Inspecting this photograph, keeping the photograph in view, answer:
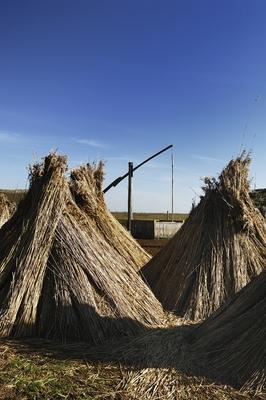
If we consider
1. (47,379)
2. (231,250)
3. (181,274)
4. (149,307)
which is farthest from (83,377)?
(231,250)

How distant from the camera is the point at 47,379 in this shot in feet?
12.9

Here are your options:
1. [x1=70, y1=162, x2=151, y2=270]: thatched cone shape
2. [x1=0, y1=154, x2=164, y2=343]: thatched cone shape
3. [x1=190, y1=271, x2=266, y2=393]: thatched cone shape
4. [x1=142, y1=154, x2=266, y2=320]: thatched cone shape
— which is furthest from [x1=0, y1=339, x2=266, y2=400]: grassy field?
[x1=70, y1=162, x2=151, y2=270]: thatched cone shape

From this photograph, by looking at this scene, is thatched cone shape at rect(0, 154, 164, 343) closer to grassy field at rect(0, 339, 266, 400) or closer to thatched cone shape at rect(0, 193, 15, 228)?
grassy field at rect(0, 339, 266, 400)

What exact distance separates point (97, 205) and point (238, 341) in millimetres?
3206

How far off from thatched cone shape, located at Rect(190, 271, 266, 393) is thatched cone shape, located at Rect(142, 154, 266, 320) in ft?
4.93

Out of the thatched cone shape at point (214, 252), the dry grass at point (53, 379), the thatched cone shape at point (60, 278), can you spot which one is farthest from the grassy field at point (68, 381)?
the thatched cone shape at point (214, 252)

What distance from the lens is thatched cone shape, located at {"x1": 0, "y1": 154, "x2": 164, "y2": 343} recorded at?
5191mm

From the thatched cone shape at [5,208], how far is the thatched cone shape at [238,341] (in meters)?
7.82

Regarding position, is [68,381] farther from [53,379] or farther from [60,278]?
[60,278]

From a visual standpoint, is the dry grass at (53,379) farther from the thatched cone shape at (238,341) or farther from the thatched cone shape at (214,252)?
the thatched cone shape at (214,252)

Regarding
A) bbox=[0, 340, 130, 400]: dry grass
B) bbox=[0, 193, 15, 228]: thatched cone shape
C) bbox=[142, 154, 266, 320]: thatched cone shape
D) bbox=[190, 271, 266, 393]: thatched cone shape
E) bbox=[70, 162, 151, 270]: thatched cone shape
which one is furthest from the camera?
bbox=[0, 193, 15, 228]: thatched cone shape

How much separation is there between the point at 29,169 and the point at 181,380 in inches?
123

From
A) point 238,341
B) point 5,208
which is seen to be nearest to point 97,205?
point 238,341

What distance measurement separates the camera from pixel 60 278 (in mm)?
5406
